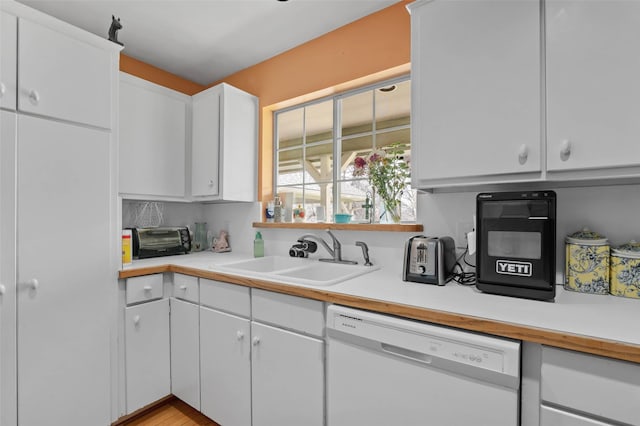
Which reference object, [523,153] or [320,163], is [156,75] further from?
[523,153]

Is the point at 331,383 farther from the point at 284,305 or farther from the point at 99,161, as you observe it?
the point at 99,161

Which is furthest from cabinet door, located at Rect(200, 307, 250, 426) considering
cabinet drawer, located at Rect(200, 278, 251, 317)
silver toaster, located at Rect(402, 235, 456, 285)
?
silver toaster, located at Rect(402, 235, 456, 285)

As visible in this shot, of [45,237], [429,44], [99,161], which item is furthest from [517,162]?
[45,237]

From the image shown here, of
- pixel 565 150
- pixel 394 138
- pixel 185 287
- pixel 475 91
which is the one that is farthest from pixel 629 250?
pixel 185 287

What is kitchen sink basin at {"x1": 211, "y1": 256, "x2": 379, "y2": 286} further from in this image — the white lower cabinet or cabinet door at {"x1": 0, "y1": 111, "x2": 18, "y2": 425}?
cabinet door at {"x1": 0, "y1": 111, "x2": 18, "y2": 425}

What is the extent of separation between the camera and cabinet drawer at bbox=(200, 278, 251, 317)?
1608 mm

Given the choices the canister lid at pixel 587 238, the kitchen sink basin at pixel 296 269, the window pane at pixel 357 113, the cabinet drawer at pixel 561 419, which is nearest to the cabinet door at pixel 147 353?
the kitchen sink basin at pixel 296 269

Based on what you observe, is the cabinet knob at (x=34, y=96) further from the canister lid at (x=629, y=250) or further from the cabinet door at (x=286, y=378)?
the canister lid at (x=629, y=250)

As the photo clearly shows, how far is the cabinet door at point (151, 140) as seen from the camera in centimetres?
212

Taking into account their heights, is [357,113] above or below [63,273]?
above

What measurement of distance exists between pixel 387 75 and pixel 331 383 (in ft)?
A: 5.78

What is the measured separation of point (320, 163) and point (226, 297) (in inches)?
48.9

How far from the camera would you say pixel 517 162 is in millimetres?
1188

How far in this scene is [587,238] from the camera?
125 centimetres
